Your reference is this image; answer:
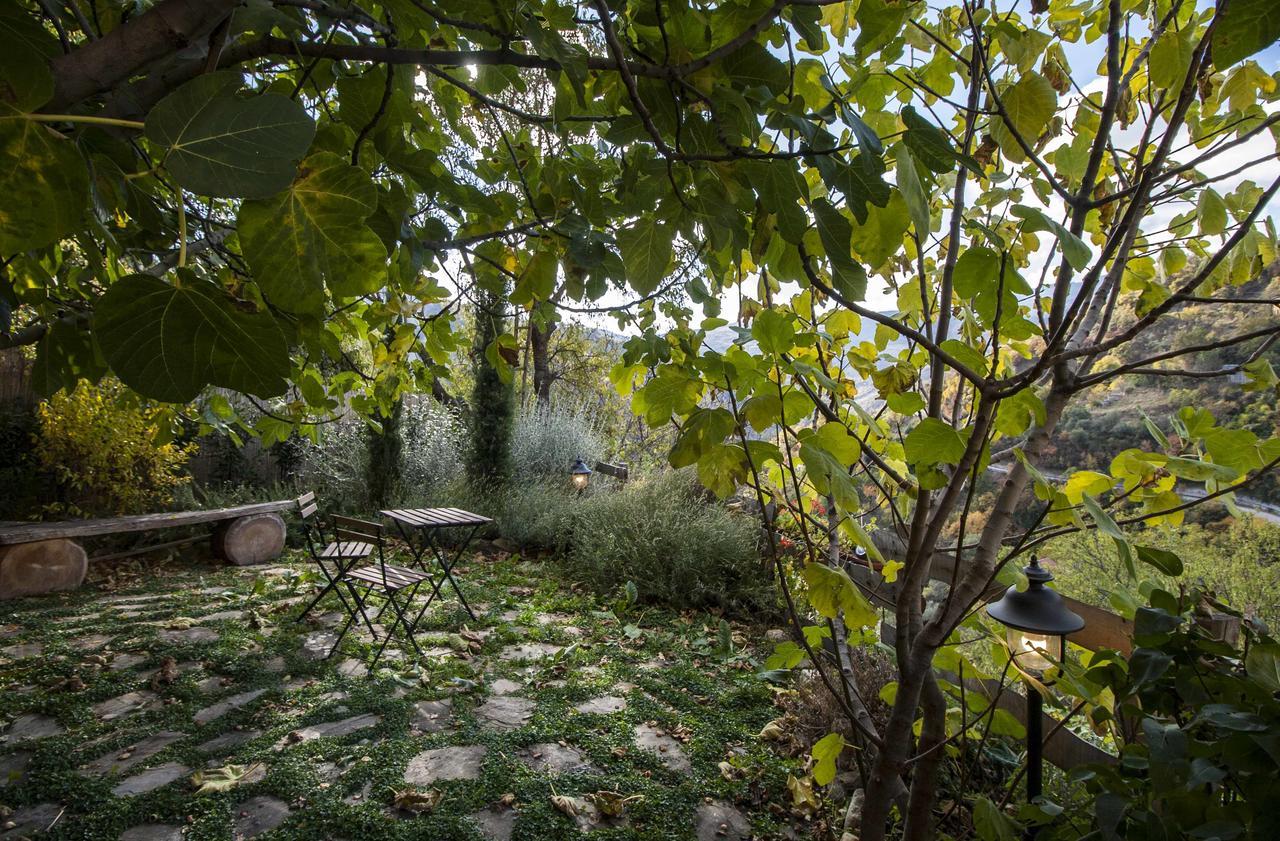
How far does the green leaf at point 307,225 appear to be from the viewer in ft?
1.80

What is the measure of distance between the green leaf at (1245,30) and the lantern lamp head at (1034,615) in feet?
3.98

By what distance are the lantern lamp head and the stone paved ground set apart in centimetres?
135

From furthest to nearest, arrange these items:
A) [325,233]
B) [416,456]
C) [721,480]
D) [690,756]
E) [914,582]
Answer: [416,456] < [690,756] < [914,582] < [721,480] < [325,233]

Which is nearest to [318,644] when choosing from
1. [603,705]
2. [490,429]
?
[603,705]

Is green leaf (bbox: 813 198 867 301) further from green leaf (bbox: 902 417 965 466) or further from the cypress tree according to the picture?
the cypress tree

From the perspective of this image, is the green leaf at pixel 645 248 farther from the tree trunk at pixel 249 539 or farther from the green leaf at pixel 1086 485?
the tree trunk at pixel 249 539

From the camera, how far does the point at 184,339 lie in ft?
1.53

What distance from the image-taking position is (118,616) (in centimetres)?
412

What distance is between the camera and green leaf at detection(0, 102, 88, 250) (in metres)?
0.42

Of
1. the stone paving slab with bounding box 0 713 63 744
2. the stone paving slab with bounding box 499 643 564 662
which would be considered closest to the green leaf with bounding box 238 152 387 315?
the stone paving slab with bounding box 0 713 63 744

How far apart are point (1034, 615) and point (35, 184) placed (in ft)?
5.87

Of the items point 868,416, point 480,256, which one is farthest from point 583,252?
point 868,416

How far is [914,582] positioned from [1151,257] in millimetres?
1025

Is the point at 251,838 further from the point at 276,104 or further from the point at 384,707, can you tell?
the point at 276,104
